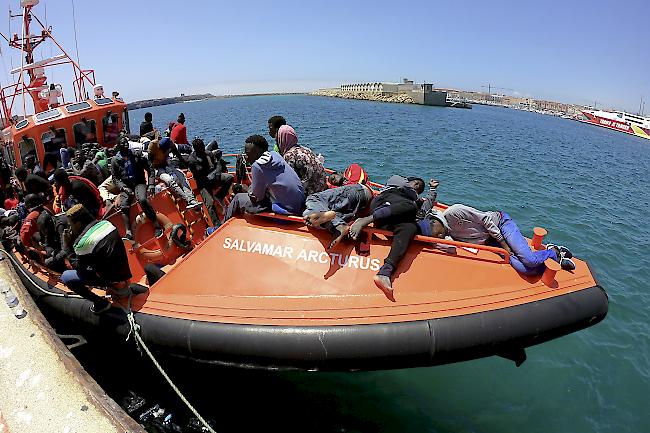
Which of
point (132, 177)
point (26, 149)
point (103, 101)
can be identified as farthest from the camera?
point (103, 101)

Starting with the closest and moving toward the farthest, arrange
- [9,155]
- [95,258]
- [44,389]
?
[44,389] → [95,258] → [9,155]

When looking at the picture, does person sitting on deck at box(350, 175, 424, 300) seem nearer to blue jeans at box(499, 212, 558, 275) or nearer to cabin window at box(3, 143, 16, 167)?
blue jeans at box(499, 212, 558, 275)

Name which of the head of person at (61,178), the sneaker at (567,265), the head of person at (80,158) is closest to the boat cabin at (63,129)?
the head of person at (80,158)

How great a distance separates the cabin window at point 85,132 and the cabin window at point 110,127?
303mm

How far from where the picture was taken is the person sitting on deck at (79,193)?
3.99 m

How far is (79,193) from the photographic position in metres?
4.02

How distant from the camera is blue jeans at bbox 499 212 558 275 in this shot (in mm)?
3406

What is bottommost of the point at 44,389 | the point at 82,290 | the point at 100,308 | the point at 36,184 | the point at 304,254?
the point at 44,389

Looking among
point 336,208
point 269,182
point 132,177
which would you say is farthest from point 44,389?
point 336,208

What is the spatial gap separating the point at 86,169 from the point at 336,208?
11.7ft

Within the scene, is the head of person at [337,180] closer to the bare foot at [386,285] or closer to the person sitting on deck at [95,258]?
the bare foot at [386,285]

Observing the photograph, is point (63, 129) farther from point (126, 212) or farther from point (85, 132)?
point (126, 212)

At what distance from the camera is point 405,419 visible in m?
4.33

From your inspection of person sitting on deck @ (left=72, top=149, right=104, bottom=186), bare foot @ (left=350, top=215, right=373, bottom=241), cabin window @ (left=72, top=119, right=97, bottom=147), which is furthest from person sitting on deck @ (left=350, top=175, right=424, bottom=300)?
cabin window @ (left=72, top=119, right=97, bottom=147)
